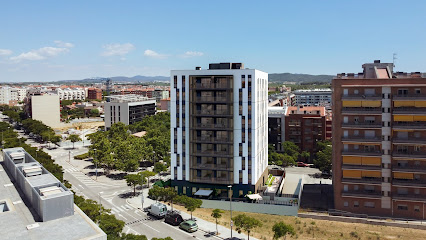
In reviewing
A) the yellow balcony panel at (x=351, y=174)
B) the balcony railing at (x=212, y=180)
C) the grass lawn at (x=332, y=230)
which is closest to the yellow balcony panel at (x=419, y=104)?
the yellow balcony panel at (x=351, y=174)

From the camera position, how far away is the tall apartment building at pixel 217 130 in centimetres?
7012

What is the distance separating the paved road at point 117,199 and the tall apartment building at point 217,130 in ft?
42.7

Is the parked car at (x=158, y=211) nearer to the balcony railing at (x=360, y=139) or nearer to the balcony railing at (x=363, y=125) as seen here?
the balcony railing at (x=360, y=139)

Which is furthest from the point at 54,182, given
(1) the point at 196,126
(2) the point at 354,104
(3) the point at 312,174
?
(3) the point at 312,174

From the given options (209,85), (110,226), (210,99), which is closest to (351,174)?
(210,99)

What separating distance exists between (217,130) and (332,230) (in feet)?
96.3

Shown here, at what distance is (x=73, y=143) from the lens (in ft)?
454

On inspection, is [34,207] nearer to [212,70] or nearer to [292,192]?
[212,70]

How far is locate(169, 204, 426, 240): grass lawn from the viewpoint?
2094 inches

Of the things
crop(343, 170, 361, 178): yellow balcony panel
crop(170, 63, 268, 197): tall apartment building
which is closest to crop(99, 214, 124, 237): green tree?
crop(170, 63, 268, 197): tall apartment building

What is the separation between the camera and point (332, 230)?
5588cm

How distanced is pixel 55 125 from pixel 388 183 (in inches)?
7136

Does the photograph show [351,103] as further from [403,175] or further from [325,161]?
[325,161]

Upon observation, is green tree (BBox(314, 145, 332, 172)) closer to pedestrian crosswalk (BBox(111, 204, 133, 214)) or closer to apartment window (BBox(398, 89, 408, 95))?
apartment window (BBox(398, 89, 408, 95))
